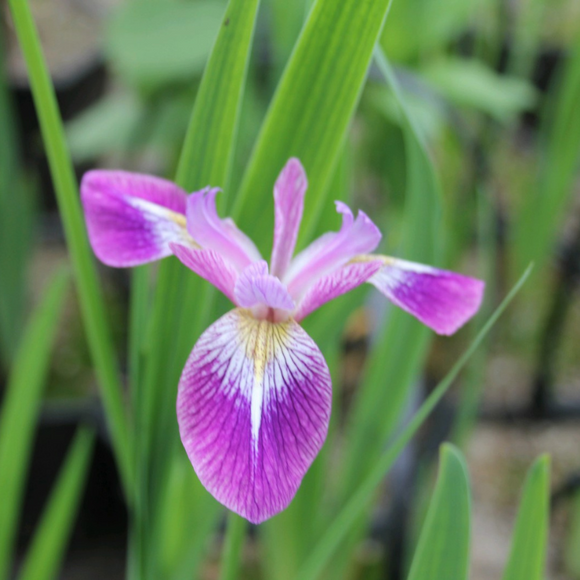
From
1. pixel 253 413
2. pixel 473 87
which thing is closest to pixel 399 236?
pixel 473 87

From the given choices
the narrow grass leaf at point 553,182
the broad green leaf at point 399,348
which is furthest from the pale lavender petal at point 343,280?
the narrow grass leaf at point 553,182

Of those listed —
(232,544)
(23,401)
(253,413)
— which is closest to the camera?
(253,413)

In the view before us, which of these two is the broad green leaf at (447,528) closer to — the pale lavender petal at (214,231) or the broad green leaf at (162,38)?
the pale lavender petal at (214,231)

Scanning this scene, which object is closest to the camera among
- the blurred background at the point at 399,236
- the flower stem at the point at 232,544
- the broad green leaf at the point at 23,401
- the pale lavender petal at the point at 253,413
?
the pale lavender petal at the point at 253,413

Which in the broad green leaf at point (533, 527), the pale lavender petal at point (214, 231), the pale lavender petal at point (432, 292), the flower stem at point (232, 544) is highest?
the pale lavender petal at point (214, 231)

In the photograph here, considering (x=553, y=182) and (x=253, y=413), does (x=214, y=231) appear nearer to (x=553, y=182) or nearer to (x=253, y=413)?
(x=253, y=413)

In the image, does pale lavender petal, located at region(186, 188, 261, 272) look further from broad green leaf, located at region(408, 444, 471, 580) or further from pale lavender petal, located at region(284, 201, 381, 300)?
broad green leaf, located at region(408, 444, 471, 580)

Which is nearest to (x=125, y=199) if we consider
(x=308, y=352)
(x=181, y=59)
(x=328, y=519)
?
(x=308, y=352)
